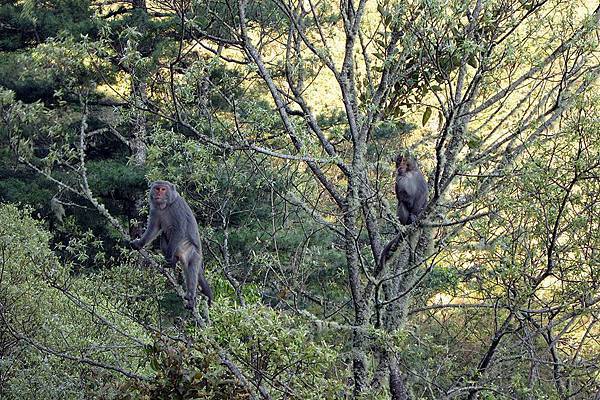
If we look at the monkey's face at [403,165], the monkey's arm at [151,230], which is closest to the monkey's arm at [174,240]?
the monkey's arm at [151,230]

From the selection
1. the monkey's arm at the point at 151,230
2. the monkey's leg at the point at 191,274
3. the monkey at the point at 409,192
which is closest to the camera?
the monkey's leg at the point at 191,274

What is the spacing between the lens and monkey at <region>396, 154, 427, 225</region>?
8.51 m

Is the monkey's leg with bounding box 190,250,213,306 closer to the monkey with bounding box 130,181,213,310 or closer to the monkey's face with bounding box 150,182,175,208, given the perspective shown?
the monkey with bounding box 130,181,213,310

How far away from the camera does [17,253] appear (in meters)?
10.1

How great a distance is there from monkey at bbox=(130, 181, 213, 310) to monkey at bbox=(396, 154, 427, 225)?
2.37 metres

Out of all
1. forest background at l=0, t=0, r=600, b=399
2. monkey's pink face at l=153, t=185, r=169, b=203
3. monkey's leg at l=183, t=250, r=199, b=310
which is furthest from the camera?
monkey's pink face at l=153, t=185, r=169, b=203

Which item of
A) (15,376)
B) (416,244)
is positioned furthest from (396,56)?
(15,376)

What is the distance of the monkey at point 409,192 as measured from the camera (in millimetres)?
8508

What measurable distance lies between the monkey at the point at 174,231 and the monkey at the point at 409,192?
2.37m

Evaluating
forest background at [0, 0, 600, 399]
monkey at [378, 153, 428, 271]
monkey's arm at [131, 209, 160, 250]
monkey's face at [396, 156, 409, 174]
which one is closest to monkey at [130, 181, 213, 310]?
monkey's arm at [131, 209, 160, 250]

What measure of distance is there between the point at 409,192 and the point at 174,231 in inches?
104

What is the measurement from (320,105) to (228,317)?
13.3 metres

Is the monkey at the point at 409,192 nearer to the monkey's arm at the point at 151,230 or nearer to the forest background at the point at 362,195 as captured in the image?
the forest background at the point at 362,195

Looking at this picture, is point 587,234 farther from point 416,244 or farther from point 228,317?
point 228,317
